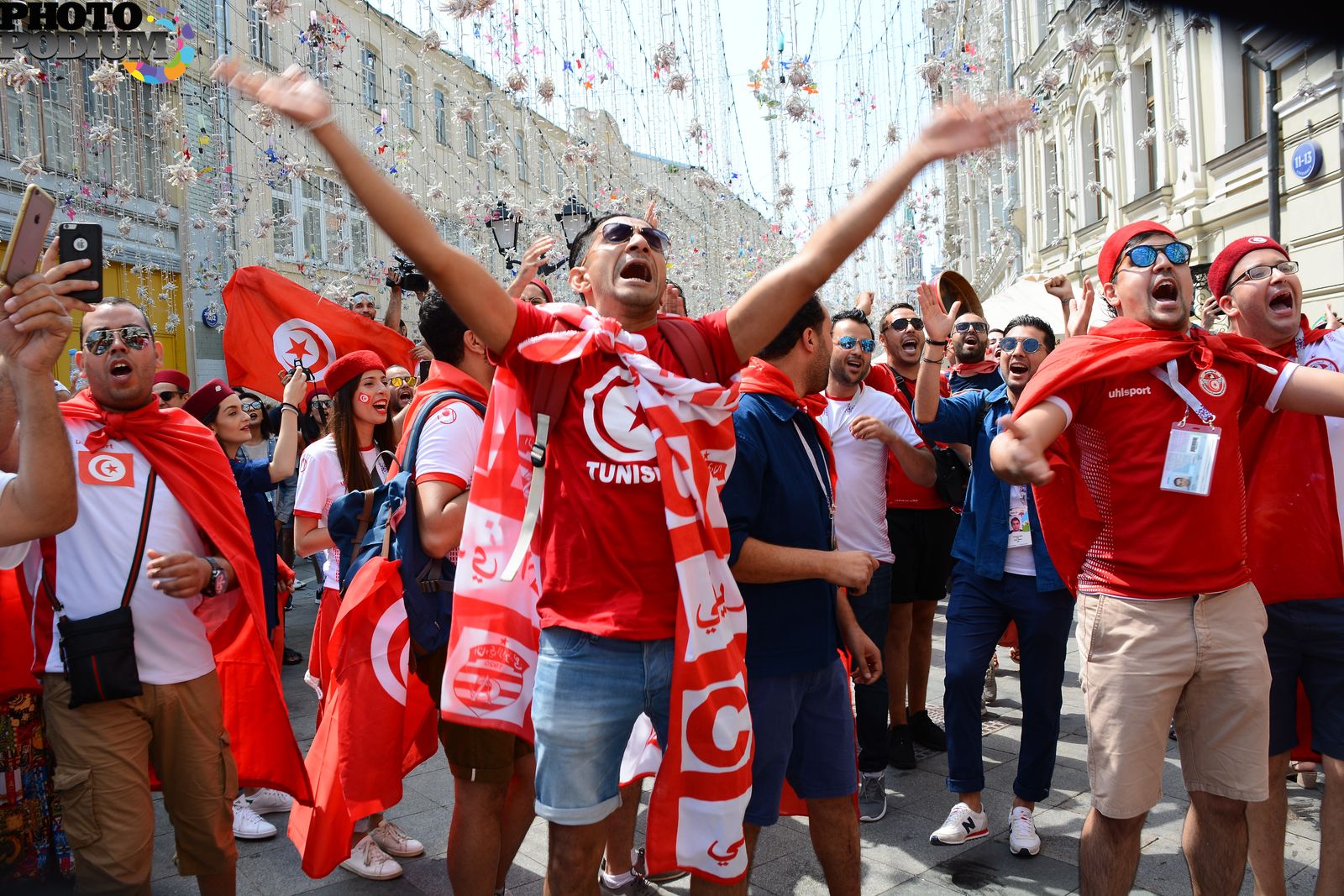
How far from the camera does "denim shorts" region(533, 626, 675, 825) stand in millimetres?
2303

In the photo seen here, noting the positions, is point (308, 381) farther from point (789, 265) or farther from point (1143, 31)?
point (1143, 31)

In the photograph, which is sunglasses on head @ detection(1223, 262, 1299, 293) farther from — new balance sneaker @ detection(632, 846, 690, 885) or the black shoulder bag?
the black shoulder bag

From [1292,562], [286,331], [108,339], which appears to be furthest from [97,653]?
[286,331]

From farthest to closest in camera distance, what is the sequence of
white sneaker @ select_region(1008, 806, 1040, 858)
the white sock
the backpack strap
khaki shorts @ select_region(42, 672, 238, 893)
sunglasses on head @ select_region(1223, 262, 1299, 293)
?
white sneaker @ select_region(1008, 806, 1040, 858) → the white sock → sunglasses on head @ select_region(1223, 262, 1299, 293) → khaki shorts @ select_region(42, 672, 238, 893) → the backpack strap

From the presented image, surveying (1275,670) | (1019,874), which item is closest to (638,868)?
(1019,874)

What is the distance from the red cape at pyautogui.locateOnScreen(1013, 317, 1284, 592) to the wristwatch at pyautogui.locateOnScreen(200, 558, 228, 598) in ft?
8.48

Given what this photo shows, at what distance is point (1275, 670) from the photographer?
336cm

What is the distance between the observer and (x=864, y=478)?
4.72 meters

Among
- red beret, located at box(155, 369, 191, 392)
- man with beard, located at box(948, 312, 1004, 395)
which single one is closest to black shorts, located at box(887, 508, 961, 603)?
man with beard, located at box(948, 312, 1004, 395)

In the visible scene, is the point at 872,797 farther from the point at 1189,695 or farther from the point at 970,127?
the point at 970,127

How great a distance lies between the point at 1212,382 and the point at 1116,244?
56cm

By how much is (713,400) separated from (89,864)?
2.28 m

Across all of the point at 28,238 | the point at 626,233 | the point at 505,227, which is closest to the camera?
the point at 28,238

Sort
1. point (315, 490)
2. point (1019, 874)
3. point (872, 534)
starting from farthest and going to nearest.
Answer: point (872, 534), point (315, 490), point (1019, 874)
